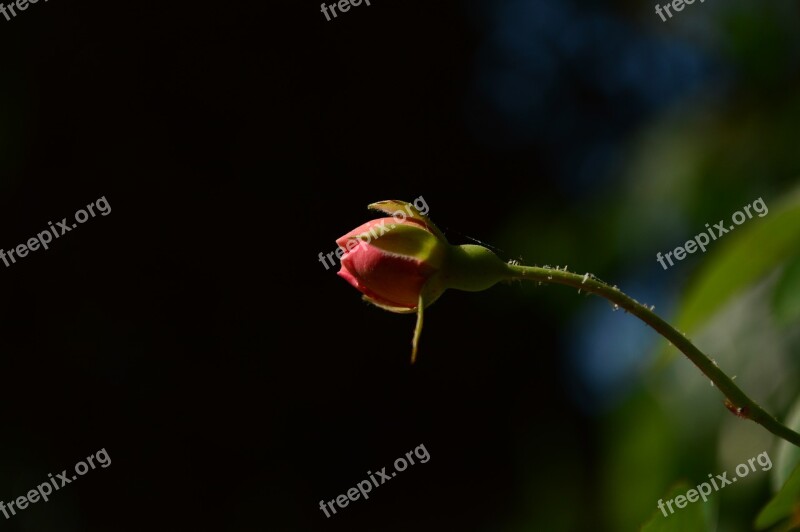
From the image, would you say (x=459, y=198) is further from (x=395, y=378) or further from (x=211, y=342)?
(x=211, y=342)

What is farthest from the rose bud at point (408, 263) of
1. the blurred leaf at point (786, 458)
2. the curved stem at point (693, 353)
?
the blurred leaf at point (786, 458)

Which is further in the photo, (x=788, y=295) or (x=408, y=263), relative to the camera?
(x=788, y=295)

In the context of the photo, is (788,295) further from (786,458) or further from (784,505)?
(784,505)

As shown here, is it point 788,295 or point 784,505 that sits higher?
point 788,295

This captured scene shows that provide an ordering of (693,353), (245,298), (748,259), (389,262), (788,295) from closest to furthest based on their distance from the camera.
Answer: (693,353) → (389,262) → (788,295) → (748,259) → (245,298)

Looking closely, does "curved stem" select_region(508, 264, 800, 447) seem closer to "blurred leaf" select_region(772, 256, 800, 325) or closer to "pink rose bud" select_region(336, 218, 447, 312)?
"pink rose bud" select_region(336, 218, 447, 312)

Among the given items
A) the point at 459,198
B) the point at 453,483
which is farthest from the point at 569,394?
the point at 459,198

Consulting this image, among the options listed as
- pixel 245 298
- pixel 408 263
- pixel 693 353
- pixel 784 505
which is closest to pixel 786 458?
pixel 784 505
